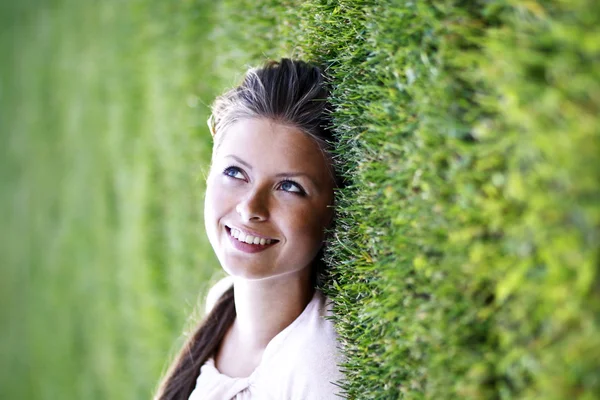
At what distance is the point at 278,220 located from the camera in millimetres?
1305

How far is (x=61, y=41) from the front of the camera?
4.55 meters

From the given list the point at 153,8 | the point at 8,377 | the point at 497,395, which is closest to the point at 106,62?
the point at 153,8

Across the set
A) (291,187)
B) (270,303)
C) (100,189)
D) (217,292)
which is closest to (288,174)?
(291,187)

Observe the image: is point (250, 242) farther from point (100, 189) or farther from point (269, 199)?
point (100, 189)

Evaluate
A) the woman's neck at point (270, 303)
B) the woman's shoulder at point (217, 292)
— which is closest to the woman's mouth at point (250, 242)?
the woman's neck at point (270, 303)

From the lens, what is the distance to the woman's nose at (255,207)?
1.29 metres

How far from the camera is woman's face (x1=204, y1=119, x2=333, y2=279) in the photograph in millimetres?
1300

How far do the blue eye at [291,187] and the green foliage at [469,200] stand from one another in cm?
8

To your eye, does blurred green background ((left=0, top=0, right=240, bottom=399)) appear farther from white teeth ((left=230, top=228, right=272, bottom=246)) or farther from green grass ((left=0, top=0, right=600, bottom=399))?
white teeth ((left=230, top=228, right=272, bottom=246))

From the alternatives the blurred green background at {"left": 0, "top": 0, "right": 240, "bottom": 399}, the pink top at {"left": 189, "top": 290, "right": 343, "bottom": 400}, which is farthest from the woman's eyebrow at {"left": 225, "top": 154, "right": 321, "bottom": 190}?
the blurred green background at {"left": 0, "top": 0, "right": 240, "bottom": 399}

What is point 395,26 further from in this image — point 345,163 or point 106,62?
point 106,62

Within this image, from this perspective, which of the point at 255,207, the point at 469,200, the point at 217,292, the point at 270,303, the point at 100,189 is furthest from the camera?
the point at 100,189

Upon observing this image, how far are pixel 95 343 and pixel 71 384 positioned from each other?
49cm

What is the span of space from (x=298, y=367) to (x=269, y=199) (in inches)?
12.1
